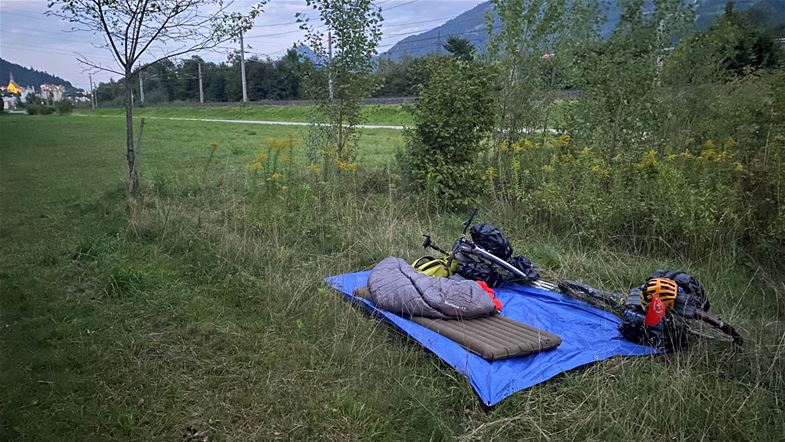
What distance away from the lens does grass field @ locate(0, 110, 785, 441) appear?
105 inches

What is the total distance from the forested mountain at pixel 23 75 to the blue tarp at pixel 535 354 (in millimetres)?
3695

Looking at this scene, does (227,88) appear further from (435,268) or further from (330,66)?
(435,268)

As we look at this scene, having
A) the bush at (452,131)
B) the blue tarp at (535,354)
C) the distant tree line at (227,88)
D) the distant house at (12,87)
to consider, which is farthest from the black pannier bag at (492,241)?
the distant tree line at (227,88)

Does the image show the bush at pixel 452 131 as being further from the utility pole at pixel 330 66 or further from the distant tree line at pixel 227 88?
the distant tree line at pixel 227 88

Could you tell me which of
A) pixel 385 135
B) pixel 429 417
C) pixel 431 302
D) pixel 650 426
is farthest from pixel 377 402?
pixel 385 135

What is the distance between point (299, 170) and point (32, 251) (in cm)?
297

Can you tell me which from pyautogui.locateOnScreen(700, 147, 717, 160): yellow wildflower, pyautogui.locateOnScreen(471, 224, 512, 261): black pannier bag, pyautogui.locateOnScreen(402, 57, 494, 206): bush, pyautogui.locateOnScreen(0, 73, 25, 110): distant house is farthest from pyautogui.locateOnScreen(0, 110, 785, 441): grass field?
pyautogui.locateOnScreen(700, 147, 717, 160): yellow wildflower

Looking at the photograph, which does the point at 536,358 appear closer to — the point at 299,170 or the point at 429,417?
the point at 429,417

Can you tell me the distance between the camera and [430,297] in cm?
371

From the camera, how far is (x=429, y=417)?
277 cm

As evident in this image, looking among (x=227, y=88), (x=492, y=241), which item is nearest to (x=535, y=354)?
(x=492, y=241)

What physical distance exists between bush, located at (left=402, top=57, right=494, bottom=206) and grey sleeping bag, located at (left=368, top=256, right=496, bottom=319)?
2835 millimetres

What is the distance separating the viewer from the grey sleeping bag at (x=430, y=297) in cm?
365

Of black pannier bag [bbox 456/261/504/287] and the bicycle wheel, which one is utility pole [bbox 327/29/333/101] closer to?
black pannier bag [bbox 456/261/504/287]
